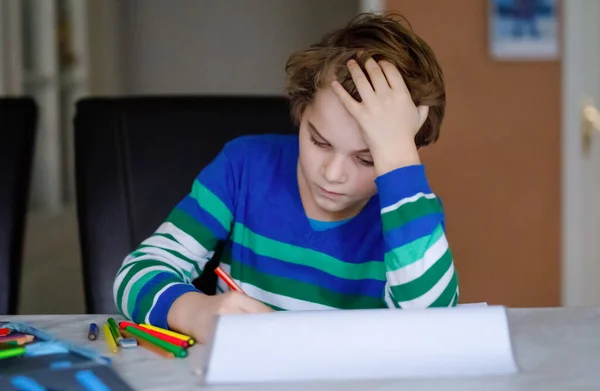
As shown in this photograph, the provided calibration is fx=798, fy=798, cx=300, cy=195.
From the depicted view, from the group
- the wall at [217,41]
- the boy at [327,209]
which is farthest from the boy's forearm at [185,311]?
the wall at [217,41]

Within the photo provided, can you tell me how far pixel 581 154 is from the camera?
7.59ft

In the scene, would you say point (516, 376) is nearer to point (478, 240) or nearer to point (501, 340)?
point (501, 340)

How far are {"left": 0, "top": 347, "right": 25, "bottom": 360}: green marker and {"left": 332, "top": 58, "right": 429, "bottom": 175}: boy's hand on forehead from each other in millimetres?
451

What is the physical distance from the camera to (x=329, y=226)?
112 cm

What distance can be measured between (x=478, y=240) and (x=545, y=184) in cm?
25

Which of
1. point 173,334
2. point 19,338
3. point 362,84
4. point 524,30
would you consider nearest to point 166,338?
point 173,334

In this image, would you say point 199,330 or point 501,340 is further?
point 199,330

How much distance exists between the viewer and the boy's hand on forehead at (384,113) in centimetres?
95

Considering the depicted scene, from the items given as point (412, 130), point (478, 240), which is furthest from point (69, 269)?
point (412, 130)

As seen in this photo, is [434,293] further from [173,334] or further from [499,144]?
[499,144]

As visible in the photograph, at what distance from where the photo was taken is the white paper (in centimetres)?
67

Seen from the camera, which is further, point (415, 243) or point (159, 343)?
point (415, 243)

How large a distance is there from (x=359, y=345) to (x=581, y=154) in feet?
5.95

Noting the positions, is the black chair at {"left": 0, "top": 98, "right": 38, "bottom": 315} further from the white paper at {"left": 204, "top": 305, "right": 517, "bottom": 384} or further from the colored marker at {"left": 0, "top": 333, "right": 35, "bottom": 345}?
the white paper at {"left": 204, "top": 305, "right": 517, "bottom": 384}
